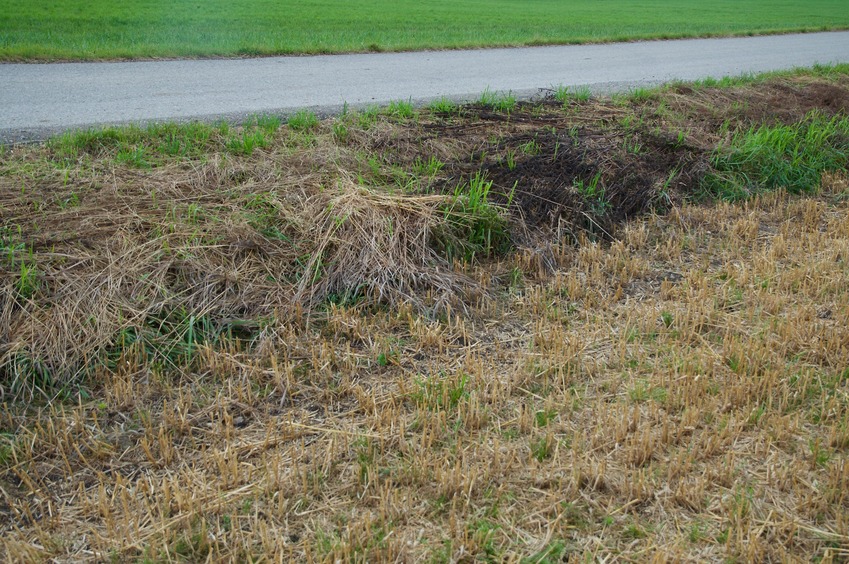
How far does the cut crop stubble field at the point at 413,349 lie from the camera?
2.75 metres

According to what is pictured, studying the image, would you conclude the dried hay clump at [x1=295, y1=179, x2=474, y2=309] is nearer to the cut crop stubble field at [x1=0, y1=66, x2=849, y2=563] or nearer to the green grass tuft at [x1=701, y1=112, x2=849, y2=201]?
the cut crop stubble field at [x1=0, y1=66, x2=849, y2=563]

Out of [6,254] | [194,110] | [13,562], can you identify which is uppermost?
[194,110]

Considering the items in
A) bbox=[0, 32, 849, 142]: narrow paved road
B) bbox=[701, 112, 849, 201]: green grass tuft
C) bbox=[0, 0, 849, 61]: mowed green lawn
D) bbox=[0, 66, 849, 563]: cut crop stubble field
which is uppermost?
bbox=[0, 0, 849, 61]: mowed green lawn

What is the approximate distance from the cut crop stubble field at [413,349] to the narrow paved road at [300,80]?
1.23 m

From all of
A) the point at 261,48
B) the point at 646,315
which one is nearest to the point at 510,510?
the point at 646,315

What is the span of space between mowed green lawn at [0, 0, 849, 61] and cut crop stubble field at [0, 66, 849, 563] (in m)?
6.18

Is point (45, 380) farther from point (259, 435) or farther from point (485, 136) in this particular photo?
point (485, 136)

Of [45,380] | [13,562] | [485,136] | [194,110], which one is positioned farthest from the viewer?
[194,110]

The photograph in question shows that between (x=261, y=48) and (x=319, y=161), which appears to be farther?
(x=261, y=48)

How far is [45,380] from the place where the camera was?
142 inches

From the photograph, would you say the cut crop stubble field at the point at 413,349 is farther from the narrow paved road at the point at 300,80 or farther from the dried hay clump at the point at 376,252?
the narrow paved road at the point at 300,80

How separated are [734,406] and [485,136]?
153 inches

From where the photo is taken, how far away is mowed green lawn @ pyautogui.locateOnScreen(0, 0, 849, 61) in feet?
39.1

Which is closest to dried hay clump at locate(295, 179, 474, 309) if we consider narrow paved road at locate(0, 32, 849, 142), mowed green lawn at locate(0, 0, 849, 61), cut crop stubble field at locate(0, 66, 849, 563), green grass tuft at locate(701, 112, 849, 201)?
cut crop stubble field at locate(0, 66, 849, 563)
